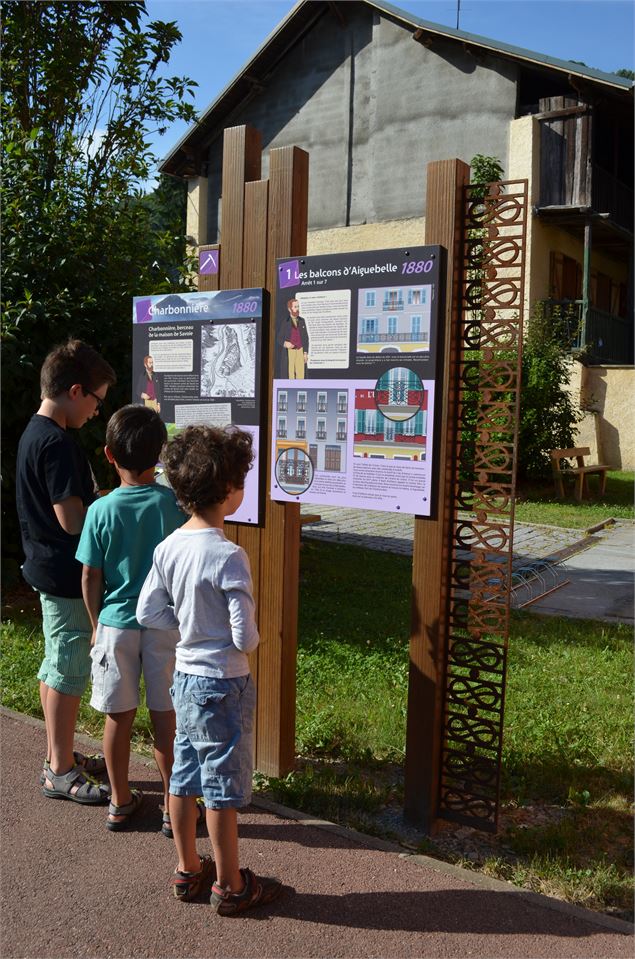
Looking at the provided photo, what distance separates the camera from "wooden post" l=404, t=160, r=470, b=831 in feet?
11.7

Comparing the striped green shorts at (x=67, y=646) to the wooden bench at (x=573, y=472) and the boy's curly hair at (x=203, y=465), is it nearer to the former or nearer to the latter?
the boy's curly hair at (x=203, y=465)

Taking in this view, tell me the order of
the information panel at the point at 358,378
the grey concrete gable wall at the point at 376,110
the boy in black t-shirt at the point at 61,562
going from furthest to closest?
1. the grey concrete gable wall at the point at 376,110
2. the boy in black t-shirt at the point at 61,562
3. the information panel at the point at 358,378

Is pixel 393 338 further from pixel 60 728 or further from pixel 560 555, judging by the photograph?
pixel 560 555

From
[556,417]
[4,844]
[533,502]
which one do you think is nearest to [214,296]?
[4,844]

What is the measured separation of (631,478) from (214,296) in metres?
15.9

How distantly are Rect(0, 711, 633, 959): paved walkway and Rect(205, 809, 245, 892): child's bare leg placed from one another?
120 millimetres

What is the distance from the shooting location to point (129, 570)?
11.6 feet

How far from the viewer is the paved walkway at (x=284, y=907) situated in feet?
9.50

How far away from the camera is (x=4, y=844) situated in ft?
11.6

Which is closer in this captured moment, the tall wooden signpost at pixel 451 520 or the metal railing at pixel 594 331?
the tall wooden signpost at pixel 451 520

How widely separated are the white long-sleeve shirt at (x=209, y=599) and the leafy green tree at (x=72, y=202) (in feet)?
13.8

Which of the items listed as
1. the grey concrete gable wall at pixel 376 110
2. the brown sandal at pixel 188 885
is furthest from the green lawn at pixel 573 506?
the brown sandal at pixel 188 885

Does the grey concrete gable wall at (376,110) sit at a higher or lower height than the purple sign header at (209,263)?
higher

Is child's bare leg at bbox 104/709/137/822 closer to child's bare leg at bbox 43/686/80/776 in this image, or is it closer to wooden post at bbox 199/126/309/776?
child's bare leg at bbox 43/686/80/776
